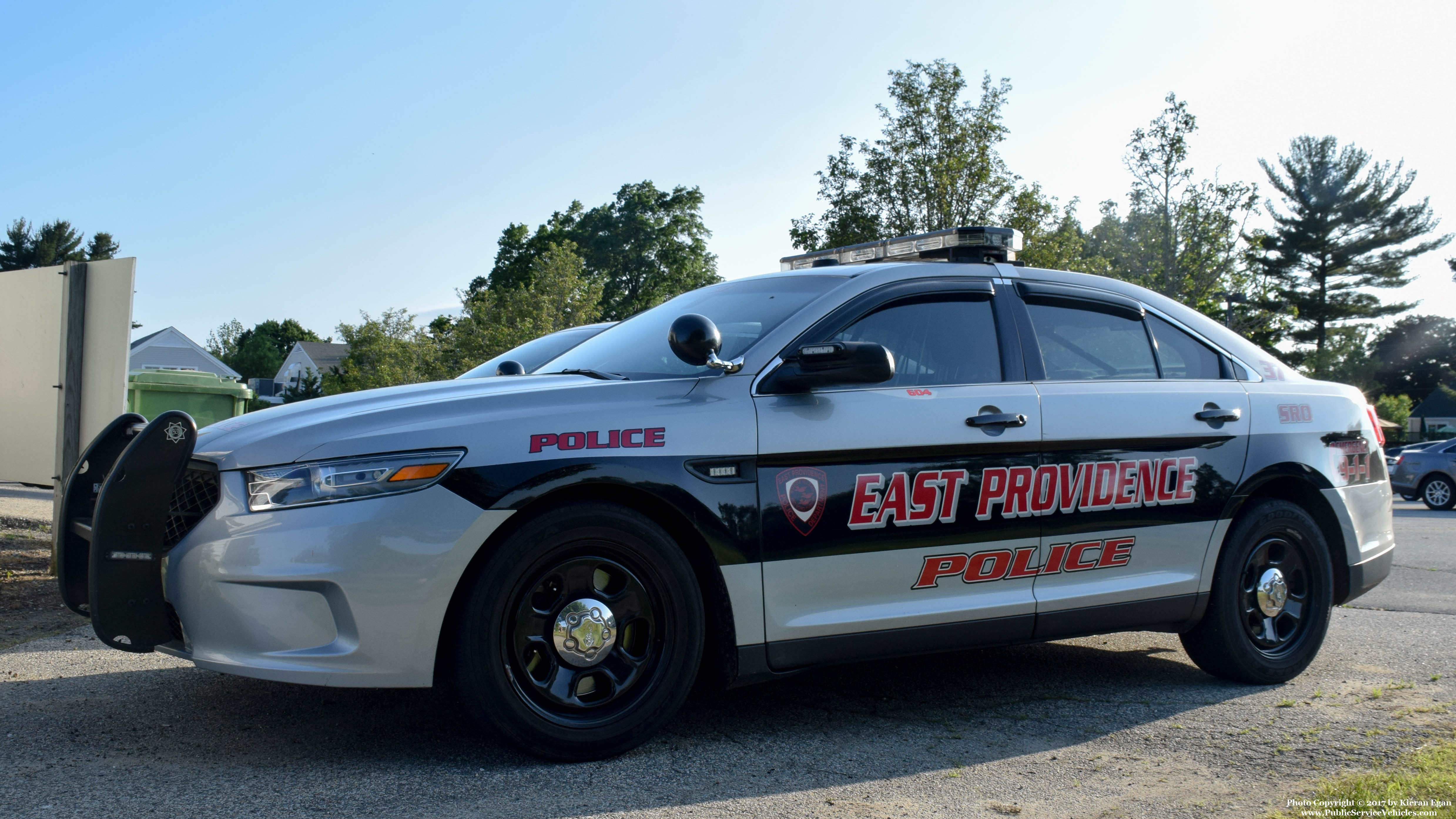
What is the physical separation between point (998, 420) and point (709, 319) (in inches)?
44.9

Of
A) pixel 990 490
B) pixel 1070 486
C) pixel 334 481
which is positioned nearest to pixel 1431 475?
pixel 1070 486

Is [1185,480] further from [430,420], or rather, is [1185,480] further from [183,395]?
[183,395]

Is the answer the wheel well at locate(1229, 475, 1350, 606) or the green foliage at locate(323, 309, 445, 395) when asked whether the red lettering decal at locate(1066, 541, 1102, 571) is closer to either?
the wheel well at locate(1229, 475, 1350, 606)

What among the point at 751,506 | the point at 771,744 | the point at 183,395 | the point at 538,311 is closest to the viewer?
the point at 751,506

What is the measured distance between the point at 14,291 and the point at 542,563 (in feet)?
20.2

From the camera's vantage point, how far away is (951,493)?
398 centimetres

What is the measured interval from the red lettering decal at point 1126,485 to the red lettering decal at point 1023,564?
1.40 ft

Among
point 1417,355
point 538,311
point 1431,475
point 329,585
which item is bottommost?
point 1431,475

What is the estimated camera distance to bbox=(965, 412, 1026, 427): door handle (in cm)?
405

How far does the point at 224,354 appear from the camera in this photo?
123938 mm

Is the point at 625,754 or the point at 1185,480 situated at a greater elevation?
the point at 1185,480

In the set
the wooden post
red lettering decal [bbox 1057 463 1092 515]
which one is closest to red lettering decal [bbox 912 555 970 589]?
red lettering decal [bbox 1057 463 1092 515]

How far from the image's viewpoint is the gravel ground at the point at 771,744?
10.3 feet

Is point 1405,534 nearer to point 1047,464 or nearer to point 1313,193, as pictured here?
point 1047,464
